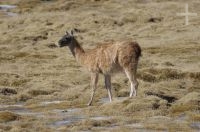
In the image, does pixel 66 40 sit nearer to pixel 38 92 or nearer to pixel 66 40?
pixel 66 40

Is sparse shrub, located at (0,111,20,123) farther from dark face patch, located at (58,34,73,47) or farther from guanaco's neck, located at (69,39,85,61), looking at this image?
dark face patch, located at (58,34,73,47)

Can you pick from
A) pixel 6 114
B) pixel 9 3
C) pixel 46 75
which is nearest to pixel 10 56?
pixel 46 75

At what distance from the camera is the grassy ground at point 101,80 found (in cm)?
2172

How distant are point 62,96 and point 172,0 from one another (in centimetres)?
10543

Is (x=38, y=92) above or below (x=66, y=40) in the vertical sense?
below

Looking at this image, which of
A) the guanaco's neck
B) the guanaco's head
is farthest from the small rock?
the guanaco's neck

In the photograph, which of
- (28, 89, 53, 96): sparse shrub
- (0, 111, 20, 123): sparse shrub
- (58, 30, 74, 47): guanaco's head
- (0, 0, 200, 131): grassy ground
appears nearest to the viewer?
(0, 0, 200, 131): grassy ground

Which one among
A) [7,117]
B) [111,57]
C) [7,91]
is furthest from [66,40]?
Result: [7,117]

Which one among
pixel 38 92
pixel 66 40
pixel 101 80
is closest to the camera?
pixel 66 40

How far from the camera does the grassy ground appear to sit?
2172 cm

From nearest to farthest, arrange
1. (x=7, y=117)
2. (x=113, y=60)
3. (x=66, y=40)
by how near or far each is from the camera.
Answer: (x=7, y=117)
(x=113, y=60)
(x=66, y=40)

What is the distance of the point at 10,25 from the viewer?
93.8 m

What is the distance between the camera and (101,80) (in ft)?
117

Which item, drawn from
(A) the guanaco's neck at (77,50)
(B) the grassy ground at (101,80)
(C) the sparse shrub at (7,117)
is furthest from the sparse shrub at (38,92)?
(C) the sparse shrub at (7,117)
